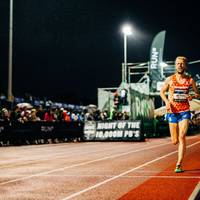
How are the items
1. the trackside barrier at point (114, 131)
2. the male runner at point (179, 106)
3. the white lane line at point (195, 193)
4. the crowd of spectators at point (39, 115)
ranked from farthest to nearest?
the trackside barrier at point (114, 131) → the crowd of spectators at point (39, 115) → the male runner at point (179, 106) → the white lane line at point (195, 193)

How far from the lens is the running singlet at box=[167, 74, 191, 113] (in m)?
8.66

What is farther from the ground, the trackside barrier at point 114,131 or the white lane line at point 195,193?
the trackside barrier at point 114,131

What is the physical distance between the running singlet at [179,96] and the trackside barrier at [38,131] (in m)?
14.7

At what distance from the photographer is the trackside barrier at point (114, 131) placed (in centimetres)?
2589

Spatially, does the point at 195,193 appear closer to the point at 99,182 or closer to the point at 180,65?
the point at 99,182

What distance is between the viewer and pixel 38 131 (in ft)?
81.0

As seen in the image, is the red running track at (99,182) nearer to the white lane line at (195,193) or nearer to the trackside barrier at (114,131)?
the white lane line at (195,193)

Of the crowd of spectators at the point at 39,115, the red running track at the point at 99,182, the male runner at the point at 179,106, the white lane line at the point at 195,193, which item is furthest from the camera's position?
the crowd of spectators at the point at 39,115

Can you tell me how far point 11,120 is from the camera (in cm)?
2305

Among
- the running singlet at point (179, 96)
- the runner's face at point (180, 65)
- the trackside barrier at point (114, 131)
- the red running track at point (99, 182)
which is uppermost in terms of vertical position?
the runner's face at point (180, 65)

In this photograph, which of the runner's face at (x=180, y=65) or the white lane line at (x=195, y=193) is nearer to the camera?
the white lane line at (x=195, y=193)

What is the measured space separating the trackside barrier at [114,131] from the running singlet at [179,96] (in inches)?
672

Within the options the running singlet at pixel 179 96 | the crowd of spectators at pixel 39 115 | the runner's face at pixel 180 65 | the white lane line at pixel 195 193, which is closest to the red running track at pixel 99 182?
the white lane line at pixel 195 193

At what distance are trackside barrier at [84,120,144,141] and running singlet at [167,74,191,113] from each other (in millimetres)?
17068
